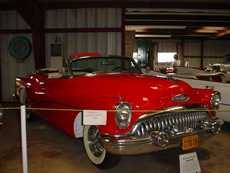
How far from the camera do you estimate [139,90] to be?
11.2 ft

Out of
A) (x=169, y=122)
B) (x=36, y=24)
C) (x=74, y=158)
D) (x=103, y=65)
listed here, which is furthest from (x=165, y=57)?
(x=169, y=122)

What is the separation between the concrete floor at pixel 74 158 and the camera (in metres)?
3.64

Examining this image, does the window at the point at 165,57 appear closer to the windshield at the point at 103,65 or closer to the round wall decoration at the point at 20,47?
the round wall decoration at the point at 20,47

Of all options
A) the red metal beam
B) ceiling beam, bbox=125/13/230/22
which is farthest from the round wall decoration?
ceiling beam, bbox=125/13/230/22

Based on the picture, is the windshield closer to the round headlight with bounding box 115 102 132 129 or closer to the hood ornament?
the hood ornament

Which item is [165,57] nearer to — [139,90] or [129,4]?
[129,4]

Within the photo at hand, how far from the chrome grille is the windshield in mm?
1486

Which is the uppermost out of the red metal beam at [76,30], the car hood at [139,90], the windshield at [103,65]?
the red metal beam at [76,30]

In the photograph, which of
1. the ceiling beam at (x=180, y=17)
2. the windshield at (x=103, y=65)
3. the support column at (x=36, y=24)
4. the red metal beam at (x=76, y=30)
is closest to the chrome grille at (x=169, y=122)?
the windshield at (x=103, y=65)

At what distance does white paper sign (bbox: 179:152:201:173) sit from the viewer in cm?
304

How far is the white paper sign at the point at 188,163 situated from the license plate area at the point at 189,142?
0.13 meters

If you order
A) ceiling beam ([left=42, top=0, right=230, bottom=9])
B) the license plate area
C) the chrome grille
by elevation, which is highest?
ceiling beam ([left=42, top=0, right=230, bottom=9])

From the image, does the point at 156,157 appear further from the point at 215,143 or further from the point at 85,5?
the point at 85,5

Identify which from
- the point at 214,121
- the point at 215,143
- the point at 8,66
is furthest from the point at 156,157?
the point at 8,66
